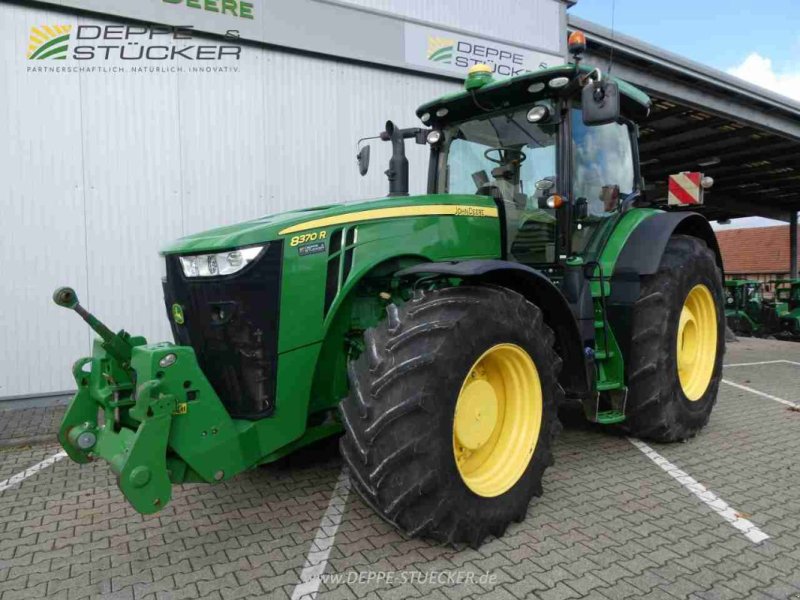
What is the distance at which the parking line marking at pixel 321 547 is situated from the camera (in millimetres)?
2482

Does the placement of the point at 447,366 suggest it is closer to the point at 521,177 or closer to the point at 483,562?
the point at 483,562

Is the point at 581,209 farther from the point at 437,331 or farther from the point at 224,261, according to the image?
the point at 224,261

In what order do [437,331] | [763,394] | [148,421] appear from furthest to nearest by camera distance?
1. [763,394]
2. [437,331]
3. [148,421]

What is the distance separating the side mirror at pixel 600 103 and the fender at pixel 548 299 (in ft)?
3.19

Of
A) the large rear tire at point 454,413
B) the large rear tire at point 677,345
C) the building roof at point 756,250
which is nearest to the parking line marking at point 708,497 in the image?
the large rear tire at point 677,345

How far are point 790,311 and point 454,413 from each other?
14.2 meters

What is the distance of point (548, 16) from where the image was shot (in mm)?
8805

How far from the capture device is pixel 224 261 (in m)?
2.75

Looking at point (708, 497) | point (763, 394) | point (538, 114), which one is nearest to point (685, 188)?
point (763, 394)

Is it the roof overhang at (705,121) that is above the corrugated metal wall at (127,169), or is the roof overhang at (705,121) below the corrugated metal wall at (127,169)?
above

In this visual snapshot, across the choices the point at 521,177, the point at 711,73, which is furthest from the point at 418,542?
the point at 711,73

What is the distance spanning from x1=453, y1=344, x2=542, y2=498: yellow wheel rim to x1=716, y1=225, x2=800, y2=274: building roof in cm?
3662

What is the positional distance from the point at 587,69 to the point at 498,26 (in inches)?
204

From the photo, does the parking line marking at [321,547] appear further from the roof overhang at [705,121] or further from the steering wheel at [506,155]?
the roof overhang at [705,121]
